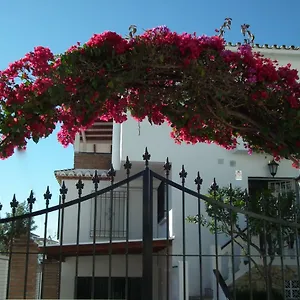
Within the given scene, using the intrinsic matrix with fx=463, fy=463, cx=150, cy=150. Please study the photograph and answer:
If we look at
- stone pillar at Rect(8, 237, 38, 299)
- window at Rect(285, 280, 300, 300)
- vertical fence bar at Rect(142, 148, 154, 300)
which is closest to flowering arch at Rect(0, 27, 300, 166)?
vertical fence bar at Rect(142, 148, 154, 300)

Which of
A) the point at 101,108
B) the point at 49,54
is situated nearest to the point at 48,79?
the point at 49,54

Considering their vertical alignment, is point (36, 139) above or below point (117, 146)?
below

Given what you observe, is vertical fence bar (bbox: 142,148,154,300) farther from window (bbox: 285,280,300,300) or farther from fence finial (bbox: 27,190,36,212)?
window (bbox: 285,280,300,300)

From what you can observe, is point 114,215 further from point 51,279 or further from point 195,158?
point 195,158

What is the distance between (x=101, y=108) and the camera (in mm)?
4781

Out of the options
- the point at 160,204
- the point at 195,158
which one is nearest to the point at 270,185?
the point at 195,158

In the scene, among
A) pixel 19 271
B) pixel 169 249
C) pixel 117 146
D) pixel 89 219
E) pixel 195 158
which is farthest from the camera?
pixel 89 219

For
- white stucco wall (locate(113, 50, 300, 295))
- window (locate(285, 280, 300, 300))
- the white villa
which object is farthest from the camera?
white stucco wall (locate(113, 50, 300, 295))

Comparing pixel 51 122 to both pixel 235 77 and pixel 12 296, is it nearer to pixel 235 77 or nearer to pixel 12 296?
pixel 235 77

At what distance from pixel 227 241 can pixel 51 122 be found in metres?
9.38

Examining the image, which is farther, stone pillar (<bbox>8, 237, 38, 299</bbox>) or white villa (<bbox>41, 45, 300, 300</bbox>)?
white villa (<bbox>41, 45, 300, 300</bbox>)

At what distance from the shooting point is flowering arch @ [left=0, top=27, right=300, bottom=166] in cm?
432

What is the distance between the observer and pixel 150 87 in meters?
4.77

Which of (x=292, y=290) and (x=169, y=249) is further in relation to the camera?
(x=169, y=249)
